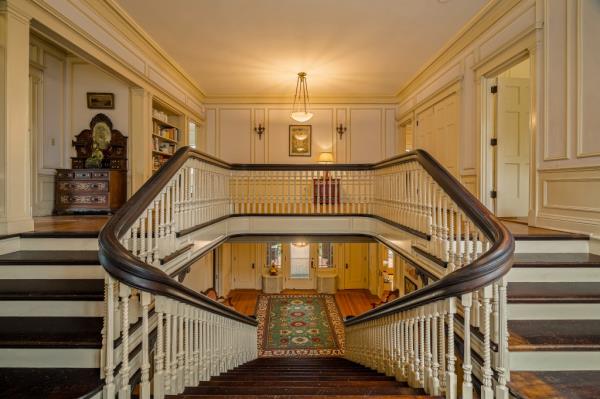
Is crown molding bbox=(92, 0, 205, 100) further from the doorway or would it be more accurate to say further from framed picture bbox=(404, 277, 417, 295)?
framed picture bbox=(404, 277, 417, 295)

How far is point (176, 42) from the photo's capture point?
528cm

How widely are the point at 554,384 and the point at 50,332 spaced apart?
2650mm

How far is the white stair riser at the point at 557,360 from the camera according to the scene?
1.73m

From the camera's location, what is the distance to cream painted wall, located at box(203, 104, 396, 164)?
27.3 ft

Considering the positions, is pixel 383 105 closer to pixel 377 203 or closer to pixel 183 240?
pixel 377 203

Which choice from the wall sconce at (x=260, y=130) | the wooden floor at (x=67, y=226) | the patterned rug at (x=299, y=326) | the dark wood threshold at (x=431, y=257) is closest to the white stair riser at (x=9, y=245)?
the wooden floor at (x=67, y=226)

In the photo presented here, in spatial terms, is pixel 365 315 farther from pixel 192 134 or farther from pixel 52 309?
pixel 192 134

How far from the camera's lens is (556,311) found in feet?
6.92

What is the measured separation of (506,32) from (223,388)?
4869mm

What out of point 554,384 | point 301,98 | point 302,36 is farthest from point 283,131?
point 554,384

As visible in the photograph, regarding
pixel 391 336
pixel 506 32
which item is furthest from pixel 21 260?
pixel 506 32

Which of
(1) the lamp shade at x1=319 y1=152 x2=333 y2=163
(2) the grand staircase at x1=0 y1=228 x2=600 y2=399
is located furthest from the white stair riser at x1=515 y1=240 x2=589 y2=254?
(1) the lamp shade at x1=319 y1=152 x2=333 y2=163

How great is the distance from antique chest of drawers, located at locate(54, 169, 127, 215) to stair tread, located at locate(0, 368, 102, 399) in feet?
12.4

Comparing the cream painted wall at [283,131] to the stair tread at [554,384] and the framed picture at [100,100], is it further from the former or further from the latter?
the stair tread at [554,384]
